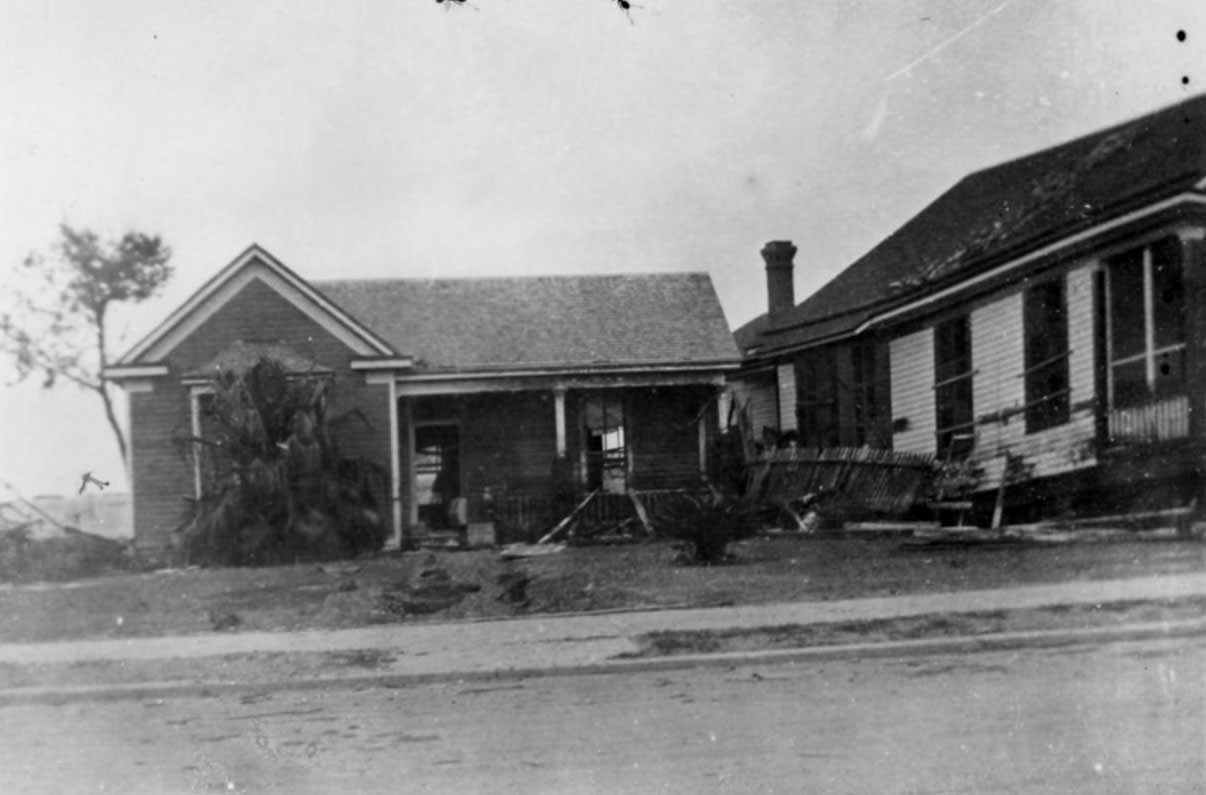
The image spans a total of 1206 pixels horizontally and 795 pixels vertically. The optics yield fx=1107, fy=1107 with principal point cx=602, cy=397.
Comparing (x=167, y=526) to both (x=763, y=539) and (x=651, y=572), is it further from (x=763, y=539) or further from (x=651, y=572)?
(x=763, y=539)

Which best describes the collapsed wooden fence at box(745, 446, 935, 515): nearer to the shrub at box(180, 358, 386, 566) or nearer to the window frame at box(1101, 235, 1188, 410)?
the window frame at box(1101, 235, 1188, 410)

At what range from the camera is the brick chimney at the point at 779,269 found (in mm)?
8084

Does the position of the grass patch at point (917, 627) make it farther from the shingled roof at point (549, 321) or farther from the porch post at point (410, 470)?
the shingled roof at point (549, 321)

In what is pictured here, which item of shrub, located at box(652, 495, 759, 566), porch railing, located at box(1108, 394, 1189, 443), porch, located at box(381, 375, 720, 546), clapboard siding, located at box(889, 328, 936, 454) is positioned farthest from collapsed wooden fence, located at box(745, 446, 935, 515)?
porch railing, located at box(1108, 394, 1189, 443)

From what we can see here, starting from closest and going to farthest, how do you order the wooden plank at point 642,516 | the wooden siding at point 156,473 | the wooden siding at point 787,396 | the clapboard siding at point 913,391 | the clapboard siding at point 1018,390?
the wooden siding at point 156,473, the clapboard siding at point 1018,390, the wooden plank at point 642,516, the clapboard siding at point 913,391, the wooden siding at point 787,396

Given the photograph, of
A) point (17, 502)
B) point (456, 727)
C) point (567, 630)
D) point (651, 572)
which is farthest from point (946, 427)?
point (17, 502)

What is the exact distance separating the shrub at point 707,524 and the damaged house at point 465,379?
0.35 metres

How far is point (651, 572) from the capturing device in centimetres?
876

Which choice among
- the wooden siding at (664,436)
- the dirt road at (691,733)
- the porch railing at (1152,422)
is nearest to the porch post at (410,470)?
the wooden siding at (664,436)

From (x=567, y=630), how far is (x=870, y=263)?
4.78 meters

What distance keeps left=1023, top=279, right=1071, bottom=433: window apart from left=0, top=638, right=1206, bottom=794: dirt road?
125 inches

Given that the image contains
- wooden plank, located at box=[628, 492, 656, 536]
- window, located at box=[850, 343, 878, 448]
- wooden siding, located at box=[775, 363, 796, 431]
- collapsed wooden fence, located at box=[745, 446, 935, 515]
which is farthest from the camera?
window, located at box=[850, 343, 878, 448]

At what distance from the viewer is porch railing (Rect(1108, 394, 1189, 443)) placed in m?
8.75

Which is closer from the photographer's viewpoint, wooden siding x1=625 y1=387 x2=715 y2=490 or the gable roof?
the gable roof
